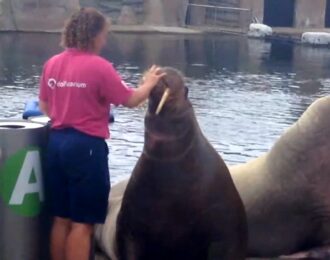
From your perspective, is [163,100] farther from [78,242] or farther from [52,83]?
[78,242]

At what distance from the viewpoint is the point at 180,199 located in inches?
204

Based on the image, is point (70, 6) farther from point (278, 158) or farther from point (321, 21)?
point (278, 158)

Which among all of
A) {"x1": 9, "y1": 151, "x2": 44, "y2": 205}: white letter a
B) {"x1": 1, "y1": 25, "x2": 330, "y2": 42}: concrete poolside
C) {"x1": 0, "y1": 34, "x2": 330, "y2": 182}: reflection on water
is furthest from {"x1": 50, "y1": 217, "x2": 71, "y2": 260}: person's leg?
{"x1": 1, "y1": 25, "x2": 330, "y2": 42}: concrete poolside

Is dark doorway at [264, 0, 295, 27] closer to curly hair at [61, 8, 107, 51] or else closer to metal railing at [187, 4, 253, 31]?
metal railing at [187, 4, 253, 31]

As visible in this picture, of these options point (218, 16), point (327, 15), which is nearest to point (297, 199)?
point (218, 16)

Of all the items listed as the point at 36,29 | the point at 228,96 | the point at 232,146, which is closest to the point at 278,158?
the point at 232,146

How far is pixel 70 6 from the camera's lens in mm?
32562

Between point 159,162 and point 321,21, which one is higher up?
point 159,162

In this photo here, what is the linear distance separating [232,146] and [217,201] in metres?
6.94

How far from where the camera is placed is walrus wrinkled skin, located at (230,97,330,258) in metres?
6.10

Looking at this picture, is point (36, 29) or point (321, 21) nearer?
point (36, 29)

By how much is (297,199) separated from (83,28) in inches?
74.5

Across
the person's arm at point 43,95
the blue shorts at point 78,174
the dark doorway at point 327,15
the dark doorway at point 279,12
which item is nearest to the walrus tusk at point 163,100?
the blue shorts at point 78,174

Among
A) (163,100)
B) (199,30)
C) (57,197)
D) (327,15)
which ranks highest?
(163,100)
